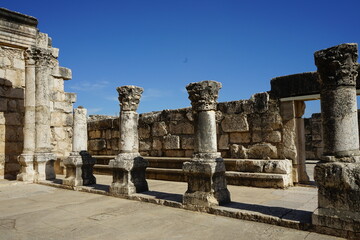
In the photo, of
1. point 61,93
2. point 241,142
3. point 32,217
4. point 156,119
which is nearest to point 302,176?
→ point 241,142

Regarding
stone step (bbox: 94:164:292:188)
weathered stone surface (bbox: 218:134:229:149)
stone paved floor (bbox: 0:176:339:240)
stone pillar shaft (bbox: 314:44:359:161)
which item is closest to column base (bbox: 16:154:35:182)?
stone paved floor (bbox: 0:176:339:240)

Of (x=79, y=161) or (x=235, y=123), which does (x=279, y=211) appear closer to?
(x=235, y=123)

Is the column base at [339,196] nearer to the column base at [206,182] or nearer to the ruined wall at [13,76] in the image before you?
the column base at [206,182]

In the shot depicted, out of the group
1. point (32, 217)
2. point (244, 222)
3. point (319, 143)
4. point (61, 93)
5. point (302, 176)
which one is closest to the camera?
point (244, 222)

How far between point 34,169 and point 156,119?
13.9ft

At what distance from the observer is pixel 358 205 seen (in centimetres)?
364

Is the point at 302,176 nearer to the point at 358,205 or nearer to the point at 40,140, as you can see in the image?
the point at 358,205

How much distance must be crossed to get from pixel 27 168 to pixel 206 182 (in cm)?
669

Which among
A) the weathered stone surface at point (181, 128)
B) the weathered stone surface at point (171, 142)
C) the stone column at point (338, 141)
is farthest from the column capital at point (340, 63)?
the weathered stone surface at point (171, 142)

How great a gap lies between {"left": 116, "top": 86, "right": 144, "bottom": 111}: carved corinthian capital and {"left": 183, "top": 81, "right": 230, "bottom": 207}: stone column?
160cm

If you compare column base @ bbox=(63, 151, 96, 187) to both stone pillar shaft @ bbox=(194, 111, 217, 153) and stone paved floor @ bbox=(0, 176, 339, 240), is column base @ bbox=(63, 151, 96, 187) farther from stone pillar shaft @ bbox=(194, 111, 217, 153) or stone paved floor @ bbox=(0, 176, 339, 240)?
stone pillar shaft @ bbox=(194, 111, 217, 153)

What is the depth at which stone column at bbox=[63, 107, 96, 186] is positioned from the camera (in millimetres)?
7793

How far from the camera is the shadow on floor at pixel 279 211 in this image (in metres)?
4.20

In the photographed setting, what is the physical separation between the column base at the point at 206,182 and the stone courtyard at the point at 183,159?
2 centimetres
